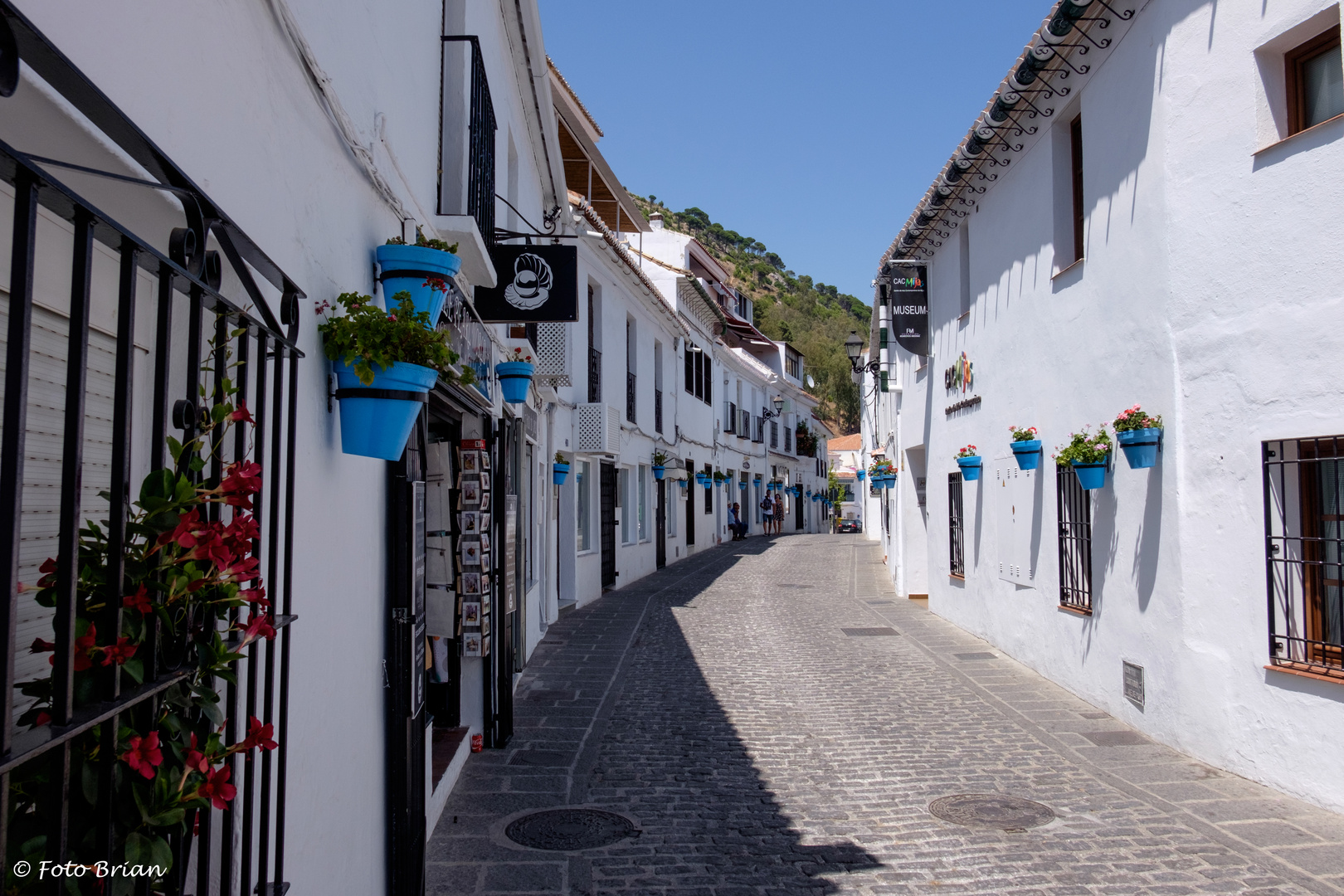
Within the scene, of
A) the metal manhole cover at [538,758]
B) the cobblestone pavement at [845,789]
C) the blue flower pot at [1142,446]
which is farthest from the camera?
the blue flower pot at [1142,446]

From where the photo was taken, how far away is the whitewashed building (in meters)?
5.69

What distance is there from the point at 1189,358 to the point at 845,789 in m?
3.71

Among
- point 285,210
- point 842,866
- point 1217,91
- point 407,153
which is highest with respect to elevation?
point 1217,91

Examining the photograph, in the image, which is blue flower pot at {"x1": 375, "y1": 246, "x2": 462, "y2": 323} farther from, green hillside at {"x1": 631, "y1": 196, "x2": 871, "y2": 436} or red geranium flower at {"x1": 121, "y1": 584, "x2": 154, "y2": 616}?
green hillside at {"x1": 631, "y1": 196, "x2": 871, "y2": 436}

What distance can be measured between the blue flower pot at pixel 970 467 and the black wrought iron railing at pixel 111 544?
1008cm

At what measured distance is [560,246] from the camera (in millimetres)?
7234

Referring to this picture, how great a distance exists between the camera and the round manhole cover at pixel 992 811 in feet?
17.7

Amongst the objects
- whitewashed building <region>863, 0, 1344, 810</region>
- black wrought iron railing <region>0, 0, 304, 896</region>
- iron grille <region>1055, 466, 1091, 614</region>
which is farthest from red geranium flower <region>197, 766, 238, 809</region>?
iron grille <region>1055, 466, 1091, 614</region>

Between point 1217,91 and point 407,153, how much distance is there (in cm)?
522

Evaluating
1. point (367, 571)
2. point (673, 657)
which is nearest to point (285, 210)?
point (367, 571)

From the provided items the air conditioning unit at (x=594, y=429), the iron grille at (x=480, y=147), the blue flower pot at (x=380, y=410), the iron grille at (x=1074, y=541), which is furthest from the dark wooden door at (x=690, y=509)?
the blue flower pot at (x=380, y=410)

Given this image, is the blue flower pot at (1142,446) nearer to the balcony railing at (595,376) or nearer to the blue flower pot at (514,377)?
the blue flower pot at (514,377)

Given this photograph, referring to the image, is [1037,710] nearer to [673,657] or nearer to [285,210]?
[673,657]

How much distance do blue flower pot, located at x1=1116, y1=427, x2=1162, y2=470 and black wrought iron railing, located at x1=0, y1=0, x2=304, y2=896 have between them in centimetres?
619
